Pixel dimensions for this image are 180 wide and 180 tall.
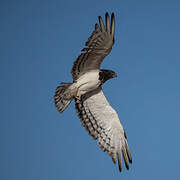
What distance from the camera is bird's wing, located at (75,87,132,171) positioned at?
308 inches

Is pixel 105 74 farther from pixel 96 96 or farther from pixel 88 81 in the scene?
pixel 96 96

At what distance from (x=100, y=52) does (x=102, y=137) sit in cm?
211

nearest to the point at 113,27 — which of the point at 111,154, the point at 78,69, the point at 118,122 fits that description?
the point at 78,69

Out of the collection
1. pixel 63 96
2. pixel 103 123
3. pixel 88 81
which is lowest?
pixel 103 123

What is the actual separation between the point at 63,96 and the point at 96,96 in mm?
1017

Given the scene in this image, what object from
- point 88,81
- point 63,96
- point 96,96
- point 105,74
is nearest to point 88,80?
point 88,81

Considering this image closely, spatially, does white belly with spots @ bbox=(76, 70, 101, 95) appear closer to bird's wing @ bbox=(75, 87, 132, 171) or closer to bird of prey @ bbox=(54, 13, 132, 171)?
bird of prey @ bbox=(54, 13, 132, 171)

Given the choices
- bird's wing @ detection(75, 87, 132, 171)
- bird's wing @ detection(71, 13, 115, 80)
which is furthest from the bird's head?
bird's wing @ detection(75, 87, 132, 171)

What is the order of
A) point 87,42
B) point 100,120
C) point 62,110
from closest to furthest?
point 87,42 < point 62,110 < point 100,120

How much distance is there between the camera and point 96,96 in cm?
834

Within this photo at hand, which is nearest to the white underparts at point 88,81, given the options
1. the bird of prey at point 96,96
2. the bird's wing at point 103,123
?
the bird of prey at point 96,96

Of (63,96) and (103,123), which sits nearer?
(63,96)

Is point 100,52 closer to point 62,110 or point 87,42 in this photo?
point 87,42

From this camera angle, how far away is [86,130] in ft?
26.4
